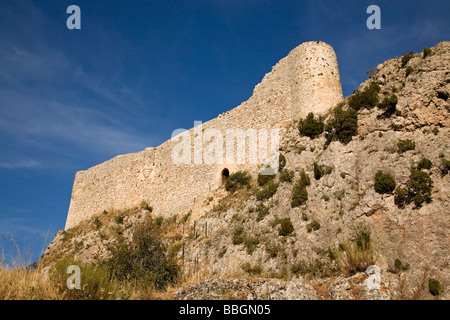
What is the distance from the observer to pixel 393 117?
42.3ft

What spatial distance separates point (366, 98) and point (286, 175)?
469 cm

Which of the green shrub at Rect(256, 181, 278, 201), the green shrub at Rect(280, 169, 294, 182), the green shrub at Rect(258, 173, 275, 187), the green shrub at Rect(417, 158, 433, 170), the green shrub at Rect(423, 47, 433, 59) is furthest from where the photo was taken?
the green shrub at Rect(258, 173, 275, 187)

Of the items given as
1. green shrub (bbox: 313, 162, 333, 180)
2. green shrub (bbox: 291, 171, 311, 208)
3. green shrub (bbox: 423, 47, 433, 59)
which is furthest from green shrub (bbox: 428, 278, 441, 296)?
green shrub (bbox: 423, 47, 433, 59)

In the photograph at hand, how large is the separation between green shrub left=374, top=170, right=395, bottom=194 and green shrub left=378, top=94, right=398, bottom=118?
3.14 m

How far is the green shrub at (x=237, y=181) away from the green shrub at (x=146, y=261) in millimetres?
4796

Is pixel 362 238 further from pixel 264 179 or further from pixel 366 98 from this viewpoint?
pixel 264 179

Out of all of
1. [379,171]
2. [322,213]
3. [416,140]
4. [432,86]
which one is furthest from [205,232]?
[432,86]

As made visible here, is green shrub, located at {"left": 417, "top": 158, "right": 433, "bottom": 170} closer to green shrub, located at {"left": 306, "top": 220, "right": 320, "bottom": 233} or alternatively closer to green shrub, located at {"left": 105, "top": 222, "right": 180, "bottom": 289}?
green shrub, located at {"left": 306, "top": 220, "right": 320, "bottom": 233}

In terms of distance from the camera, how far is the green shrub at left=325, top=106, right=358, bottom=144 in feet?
45.5

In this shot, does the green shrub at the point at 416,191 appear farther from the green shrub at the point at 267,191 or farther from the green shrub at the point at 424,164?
the green shrub at the point at 267,191

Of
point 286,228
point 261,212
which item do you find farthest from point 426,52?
point 261,212

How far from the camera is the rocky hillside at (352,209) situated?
8.24 meters

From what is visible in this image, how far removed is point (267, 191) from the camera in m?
15.5

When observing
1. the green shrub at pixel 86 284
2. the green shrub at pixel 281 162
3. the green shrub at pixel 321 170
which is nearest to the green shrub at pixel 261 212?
the green shrub at pixel 281 162
